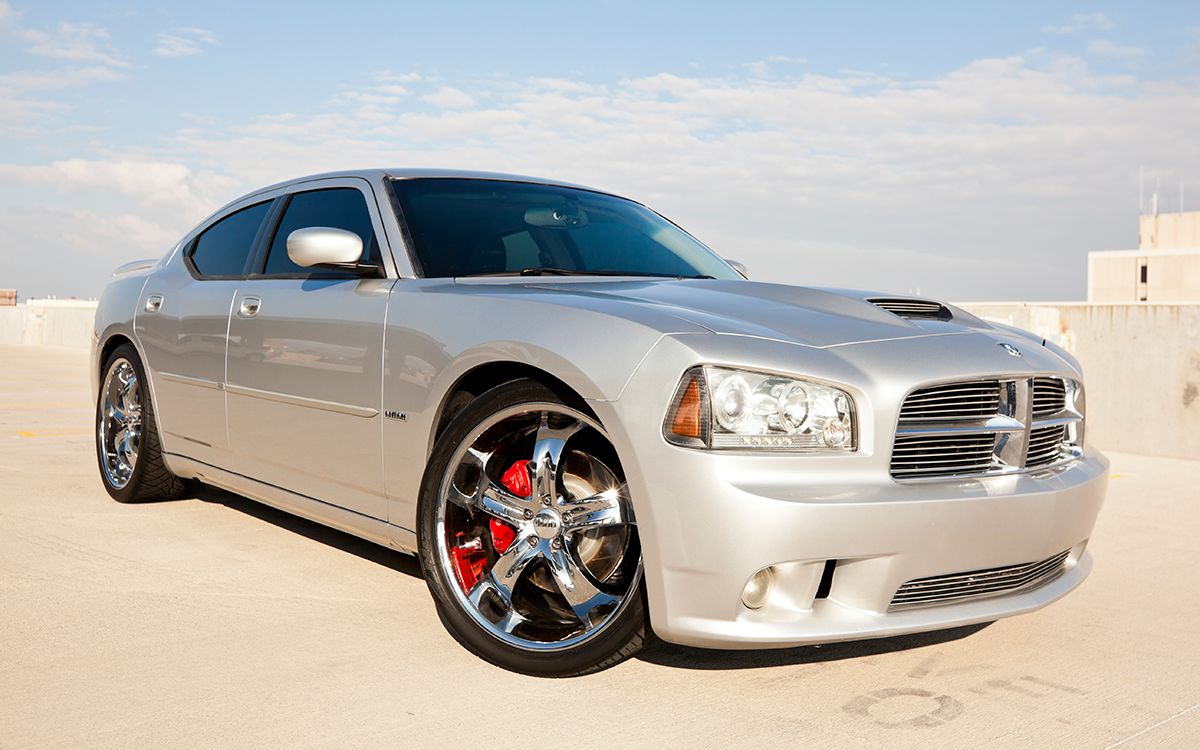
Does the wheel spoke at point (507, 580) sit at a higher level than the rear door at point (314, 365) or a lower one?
lower

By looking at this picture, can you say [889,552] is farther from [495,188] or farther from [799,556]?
[495,188]

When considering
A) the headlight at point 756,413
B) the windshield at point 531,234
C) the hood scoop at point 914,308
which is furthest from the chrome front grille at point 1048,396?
the windshield at point 531,234

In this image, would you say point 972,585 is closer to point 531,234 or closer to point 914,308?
point 914,308

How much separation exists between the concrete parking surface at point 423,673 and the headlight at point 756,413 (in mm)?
716

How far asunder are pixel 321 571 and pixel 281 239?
55.6 inches

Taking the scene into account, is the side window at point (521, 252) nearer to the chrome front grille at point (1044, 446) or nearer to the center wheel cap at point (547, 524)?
the center wheel cap at point (547, 524)

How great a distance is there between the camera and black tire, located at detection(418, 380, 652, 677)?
109 inches

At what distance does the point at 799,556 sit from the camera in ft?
8.05

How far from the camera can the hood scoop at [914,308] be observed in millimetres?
3213

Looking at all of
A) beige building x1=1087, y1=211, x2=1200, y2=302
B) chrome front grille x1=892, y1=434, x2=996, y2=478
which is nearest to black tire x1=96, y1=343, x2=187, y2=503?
chrome front grille x1=892, y1=434, x2=996, y2=478

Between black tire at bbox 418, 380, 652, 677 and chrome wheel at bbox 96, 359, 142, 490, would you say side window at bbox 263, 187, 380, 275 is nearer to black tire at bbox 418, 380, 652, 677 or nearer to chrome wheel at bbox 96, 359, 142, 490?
black tire at bbox 418, 380, 652, 677

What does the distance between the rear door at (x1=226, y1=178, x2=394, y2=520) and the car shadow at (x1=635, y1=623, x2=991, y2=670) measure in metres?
1.08

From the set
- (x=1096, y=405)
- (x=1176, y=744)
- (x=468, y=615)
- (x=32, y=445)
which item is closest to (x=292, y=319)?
(x=468, y=615)

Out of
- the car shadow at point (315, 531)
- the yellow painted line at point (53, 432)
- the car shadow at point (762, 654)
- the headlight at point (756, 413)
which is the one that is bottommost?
the car shadow at point (762, 654)
